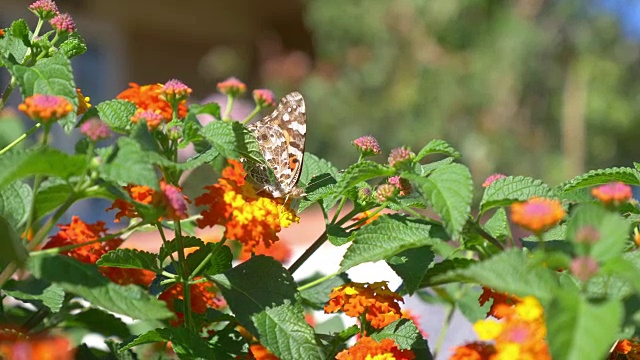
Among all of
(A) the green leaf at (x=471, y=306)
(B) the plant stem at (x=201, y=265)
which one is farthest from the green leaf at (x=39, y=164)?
(A) the green leaf at (x=471, y=306)

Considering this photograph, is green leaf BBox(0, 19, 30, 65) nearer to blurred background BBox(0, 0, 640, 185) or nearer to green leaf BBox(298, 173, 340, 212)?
green leaf BBox(298, 173, 340, 212)

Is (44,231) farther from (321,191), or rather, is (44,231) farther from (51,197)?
(321,191)

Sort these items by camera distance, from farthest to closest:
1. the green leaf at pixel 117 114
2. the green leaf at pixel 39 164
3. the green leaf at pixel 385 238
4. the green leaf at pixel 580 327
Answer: the green leaf at pixel 117 114 → the green leaf at pixel 385 238 → the green leaf at pixel 39 164 → the green leaf at pixel 580 327

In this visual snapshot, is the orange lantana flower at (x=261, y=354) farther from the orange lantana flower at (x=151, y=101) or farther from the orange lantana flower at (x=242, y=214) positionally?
the orange lantana flower at (x=151, y=101)

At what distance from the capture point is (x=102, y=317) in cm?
116

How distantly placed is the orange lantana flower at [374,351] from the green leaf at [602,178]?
0.84ft

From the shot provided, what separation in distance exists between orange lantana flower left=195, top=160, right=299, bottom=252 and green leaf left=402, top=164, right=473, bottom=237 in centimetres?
16

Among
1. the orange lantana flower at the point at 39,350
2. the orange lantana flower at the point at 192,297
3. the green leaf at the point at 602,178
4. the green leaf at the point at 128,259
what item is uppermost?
the green leaf at the point at 602,178

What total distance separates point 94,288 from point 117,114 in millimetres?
263

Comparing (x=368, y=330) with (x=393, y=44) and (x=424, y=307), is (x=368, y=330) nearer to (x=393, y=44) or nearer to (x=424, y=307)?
(x=424, y=307)

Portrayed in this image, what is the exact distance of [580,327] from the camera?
1.93 feet

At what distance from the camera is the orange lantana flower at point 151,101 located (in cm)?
105

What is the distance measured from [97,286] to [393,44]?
6574 millimetres

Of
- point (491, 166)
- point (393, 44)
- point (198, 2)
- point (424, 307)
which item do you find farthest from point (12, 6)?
point (424, 307)
